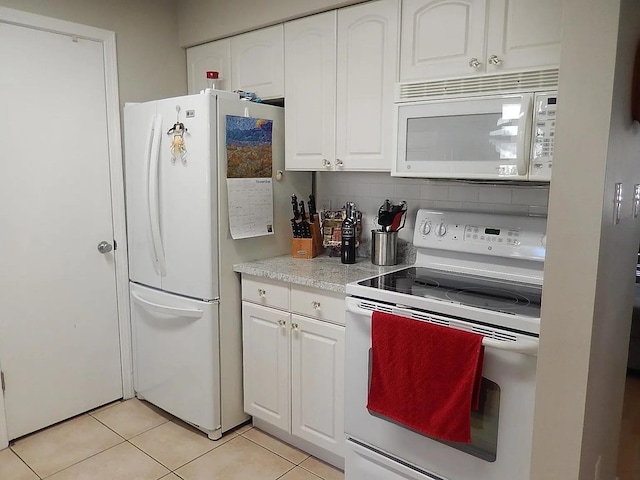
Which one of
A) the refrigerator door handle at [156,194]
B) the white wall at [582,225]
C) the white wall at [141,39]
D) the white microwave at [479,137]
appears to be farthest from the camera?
the white wall at [141,39]

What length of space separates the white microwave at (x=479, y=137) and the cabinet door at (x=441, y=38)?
15 cm

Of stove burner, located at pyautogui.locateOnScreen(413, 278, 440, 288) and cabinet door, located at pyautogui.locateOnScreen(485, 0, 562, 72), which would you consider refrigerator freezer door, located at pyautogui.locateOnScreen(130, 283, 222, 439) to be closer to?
stove burner, located at pyautogui.locateOnScreen(413, 278, 440, 288)

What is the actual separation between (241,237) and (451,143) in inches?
44.0

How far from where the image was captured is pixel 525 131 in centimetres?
175

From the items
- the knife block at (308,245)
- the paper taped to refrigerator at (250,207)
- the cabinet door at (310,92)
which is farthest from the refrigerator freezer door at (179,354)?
the cabinet door at (310,92)

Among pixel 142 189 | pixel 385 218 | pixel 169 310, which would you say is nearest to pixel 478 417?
pixel 385 218

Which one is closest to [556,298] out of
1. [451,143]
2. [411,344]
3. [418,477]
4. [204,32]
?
[411,344]

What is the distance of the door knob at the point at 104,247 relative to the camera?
2.77 metres

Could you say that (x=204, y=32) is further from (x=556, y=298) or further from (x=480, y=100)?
(x=556, y=298)

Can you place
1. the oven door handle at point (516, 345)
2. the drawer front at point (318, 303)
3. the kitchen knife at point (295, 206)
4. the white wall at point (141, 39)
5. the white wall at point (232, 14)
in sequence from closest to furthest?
the oven door handle at point (516, 345), the drawer front at point (318, 303), the white wall at point (232, 14), the white wall at point (141, 39), the kitchen knife at point (295, 206)

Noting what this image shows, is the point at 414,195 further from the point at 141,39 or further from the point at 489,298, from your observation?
the point at 141,39

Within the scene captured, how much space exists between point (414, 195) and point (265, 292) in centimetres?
90

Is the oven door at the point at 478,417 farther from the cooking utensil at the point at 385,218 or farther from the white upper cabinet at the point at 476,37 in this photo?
the white upper cabinet at the point at 476,37

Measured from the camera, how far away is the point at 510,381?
1.58 m
